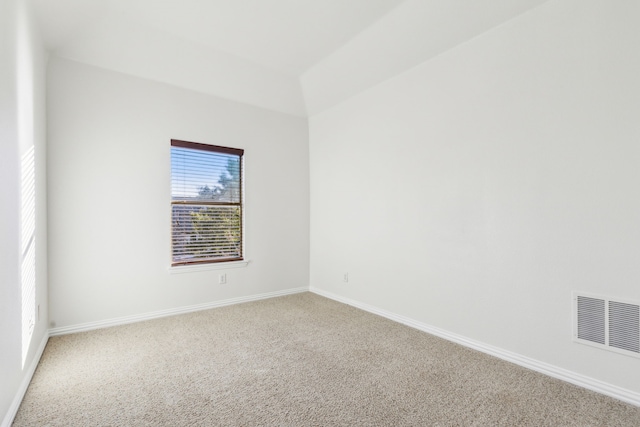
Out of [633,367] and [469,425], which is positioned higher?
[633,367]

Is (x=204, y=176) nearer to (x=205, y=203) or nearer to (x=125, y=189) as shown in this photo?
(x=205, y=203)

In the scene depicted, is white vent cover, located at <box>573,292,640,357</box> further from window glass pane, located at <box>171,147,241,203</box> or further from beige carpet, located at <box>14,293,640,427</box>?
window glass pane, located at <box>171,147,241,203</box>

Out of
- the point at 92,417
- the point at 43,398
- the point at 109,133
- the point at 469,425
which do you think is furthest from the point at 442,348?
the point at 109,133

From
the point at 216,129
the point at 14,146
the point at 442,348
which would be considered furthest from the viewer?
the point at 216,129

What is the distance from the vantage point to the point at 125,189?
337 cm

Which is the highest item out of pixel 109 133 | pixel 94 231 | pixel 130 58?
pixel 130 58

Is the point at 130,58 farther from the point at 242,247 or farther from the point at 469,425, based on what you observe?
the point at 469,425

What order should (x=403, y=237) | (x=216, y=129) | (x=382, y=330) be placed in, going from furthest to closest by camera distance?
(x=216, y=129) → (x=403, y=237) → (x=382, y=330)

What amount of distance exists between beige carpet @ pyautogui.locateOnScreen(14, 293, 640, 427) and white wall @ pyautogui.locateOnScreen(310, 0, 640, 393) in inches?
15.6

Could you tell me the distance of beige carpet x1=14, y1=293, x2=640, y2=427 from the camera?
1.81 metres

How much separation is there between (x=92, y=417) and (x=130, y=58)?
10.3 ft

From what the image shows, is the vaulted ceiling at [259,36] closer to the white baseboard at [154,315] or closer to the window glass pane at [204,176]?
the window glass pane at [204,176]

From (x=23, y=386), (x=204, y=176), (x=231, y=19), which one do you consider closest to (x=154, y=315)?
(x=23, y=386)

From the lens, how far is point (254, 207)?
4285mm
